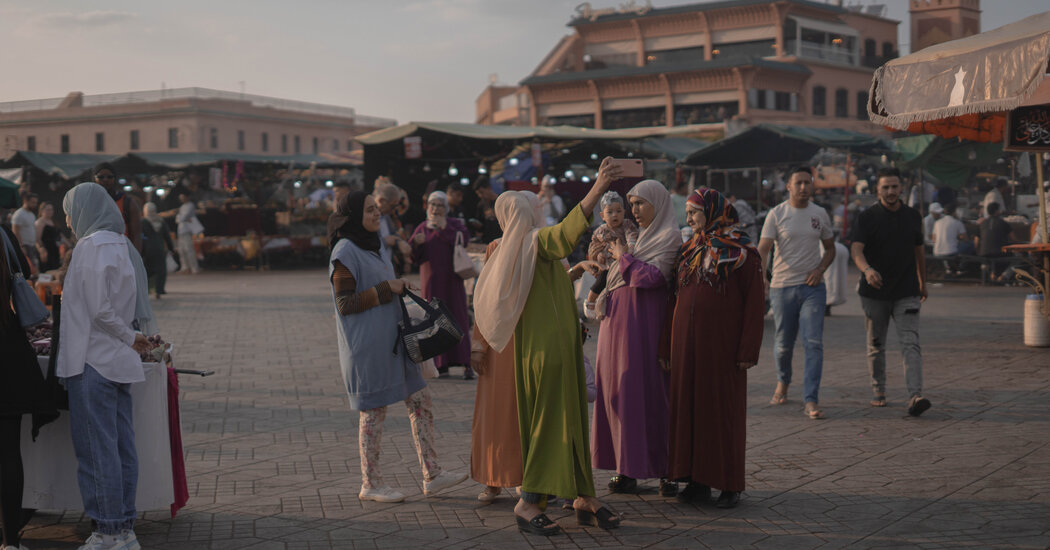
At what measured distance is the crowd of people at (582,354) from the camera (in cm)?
479

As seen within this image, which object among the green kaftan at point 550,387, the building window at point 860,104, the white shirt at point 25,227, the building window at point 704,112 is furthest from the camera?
the building window at point 860,104

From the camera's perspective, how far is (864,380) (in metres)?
8.93

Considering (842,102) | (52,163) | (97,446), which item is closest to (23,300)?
(97,446)

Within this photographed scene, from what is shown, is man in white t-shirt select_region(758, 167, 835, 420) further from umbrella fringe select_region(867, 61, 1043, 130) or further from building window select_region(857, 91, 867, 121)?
building window select_region(857, 91, 867, 121)

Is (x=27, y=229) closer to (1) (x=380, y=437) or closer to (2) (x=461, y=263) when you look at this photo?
(2) (x=461, y=263)

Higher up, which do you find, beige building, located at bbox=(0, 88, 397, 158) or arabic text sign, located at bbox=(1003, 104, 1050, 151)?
beige building, located at bbox=(0, 88, 397, 158)

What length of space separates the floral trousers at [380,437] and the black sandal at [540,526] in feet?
2.81

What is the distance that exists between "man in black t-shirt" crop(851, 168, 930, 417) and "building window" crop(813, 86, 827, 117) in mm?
51497

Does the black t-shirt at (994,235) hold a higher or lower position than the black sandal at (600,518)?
higher

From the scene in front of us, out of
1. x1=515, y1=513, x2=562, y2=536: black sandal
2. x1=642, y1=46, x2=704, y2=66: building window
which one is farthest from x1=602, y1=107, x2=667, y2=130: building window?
x1=515, y1=513, x2=562, y2=536: black sandal

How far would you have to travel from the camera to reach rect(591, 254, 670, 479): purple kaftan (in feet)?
17.1

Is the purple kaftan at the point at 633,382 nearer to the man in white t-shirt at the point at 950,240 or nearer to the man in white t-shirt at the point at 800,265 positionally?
the man in white t-shirt at the point at 800,265

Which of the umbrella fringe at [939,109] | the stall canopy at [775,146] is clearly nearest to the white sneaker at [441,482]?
the umbrella fringe at [939,109]

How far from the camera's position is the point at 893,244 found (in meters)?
7.50
